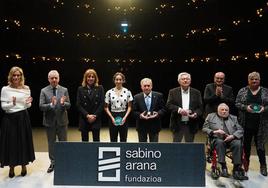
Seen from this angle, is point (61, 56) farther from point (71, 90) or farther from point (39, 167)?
point (39, 167)

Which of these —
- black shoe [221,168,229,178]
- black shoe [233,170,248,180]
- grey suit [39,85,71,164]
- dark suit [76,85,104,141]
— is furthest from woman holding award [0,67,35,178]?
black shoe [233,170,248,180]

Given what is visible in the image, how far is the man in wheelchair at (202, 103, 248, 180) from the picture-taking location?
4.04m

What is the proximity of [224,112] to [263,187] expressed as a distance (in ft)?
3.37

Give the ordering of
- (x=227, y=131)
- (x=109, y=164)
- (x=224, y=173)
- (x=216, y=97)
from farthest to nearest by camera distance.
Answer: (x=216, y=97), (x=227, y=131), (x=224, y=173), (x=109, y=164)

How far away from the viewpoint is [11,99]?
13.4 feet

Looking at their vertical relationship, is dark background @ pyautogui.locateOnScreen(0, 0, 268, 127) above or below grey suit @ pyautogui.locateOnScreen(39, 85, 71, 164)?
above

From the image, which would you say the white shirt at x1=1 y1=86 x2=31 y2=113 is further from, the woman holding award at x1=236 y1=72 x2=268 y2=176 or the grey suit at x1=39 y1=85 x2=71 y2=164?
the woman holding award at x1=236 y1=72 x2=268 y2=176

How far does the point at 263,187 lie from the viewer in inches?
153

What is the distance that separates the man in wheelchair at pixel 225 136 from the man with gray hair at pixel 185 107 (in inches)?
7.9

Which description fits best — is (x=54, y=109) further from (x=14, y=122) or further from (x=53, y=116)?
(x=14, y=122)

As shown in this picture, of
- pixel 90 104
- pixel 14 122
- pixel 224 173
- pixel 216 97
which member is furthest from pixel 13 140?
pixel 216 97

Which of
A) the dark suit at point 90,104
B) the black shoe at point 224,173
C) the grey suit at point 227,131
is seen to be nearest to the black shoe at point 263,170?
the grey suit at point 227,131

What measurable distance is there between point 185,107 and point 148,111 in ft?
1.69

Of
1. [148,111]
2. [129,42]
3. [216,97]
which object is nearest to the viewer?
[148,111]
